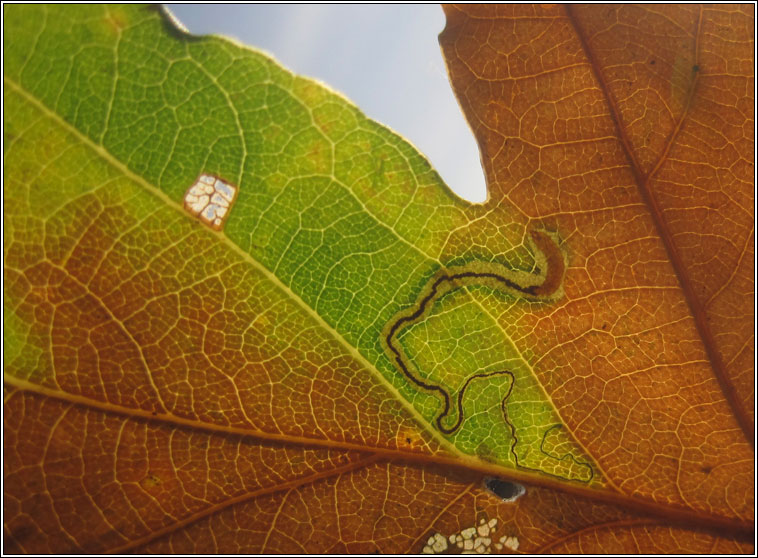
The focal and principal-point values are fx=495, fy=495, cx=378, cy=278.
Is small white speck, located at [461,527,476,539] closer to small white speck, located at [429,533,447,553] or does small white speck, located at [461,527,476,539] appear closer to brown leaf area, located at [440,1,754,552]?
small white speck, located at [429,533,447,553]

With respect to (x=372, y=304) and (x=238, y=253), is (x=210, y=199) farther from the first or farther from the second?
(x=372, y=304)

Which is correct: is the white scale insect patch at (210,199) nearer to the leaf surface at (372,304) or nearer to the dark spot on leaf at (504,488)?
the leaf surface at (372,304)

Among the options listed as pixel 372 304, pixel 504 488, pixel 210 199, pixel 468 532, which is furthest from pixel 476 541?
pixel 210 199

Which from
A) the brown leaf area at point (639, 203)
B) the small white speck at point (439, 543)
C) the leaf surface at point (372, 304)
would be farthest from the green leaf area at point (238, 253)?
the small white speck at point (439, 543)

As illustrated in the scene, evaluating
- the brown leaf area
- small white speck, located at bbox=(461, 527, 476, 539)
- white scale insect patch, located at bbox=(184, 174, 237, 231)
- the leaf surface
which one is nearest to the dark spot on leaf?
the leaf surface

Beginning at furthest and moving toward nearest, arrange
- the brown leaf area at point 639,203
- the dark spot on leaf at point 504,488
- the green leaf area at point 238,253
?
the dark spot on leaf at point 504,488 < the brown leaf area at point 639,203 < the green leaf area at point 238,253

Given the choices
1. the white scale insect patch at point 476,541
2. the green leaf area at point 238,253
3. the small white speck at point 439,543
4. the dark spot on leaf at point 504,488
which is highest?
the green leaf area at point 238,253
